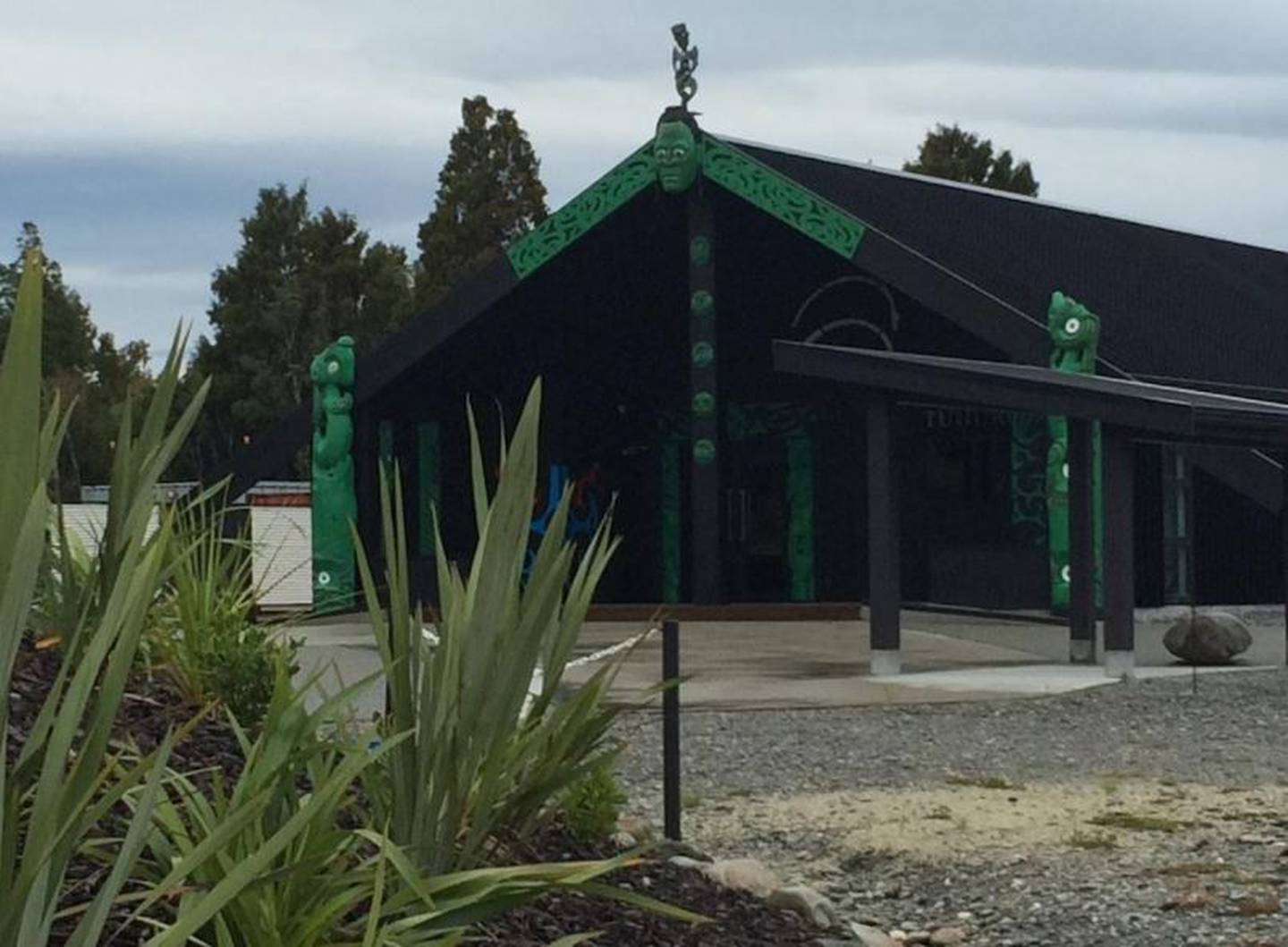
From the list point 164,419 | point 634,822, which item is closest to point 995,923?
point 634,822

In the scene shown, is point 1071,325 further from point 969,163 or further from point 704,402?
point 969,163

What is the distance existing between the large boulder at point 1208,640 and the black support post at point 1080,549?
2.47 ft

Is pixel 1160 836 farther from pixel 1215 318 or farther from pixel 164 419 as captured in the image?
pixel 1215 318

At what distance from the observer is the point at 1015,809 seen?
9211 mm

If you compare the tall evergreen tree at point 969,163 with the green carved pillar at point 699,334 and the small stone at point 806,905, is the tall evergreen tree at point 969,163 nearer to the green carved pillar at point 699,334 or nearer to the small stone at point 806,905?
the green carved pillar at point 699,334

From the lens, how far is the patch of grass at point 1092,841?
822 centimetres

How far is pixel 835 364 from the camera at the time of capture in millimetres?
16188

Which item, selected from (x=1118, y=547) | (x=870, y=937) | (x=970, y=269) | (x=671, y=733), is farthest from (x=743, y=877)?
(x=970, y=269)

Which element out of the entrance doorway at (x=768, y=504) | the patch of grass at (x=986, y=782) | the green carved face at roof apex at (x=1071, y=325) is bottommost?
the patch of grass at (x=986, y=782)

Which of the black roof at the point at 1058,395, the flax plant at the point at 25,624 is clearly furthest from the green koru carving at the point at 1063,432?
the flax plant at the point at 25,624

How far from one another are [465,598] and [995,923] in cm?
315

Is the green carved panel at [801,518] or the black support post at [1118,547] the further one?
the green carved panel at [801,518]

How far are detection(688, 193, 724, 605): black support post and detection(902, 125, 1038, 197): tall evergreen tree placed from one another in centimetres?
3595

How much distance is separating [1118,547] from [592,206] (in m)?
9.54
